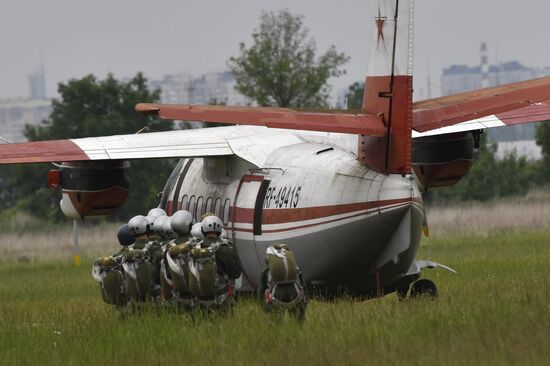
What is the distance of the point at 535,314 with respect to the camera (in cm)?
1630

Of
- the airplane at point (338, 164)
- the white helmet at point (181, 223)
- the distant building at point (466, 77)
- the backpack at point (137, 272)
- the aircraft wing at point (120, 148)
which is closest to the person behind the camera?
the airplane at point (338, 164)

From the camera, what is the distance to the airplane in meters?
18.9

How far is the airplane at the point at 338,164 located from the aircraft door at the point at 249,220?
22 mm

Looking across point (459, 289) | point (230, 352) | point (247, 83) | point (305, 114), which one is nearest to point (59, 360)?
point (230, 352)

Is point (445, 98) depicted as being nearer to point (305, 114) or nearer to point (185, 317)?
point (305, 114)

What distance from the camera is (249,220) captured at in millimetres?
21797

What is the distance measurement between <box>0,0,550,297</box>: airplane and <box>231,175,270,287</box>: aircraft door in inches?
0.9

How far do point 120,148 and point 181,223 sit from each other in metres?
4.79

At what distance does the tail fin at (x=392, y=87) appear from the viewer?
19.2m

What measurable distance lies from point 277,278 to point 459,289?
6.15m

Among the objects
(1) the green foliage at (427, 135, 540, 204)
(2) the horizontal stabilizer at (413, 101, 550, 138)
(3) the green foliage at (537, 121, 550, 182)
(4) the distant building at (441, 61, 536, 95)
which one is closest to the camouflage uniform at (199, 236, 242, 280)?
(2) the horizontal stabilizer at (413, 101, 550, 138)

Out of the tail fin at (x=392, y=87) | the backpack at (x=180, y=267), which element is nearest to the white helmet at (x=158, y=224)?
the backpack at (x=180, y=267)

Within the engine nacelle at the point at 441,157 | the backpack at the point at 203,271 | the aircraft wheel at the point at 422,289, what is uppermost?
the engine nacelle at the point at 441,157

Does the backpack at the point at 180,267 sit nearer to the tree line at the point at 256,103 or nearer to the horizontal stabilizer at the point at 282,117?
the horizontal stabilizer at the point at 282,117
